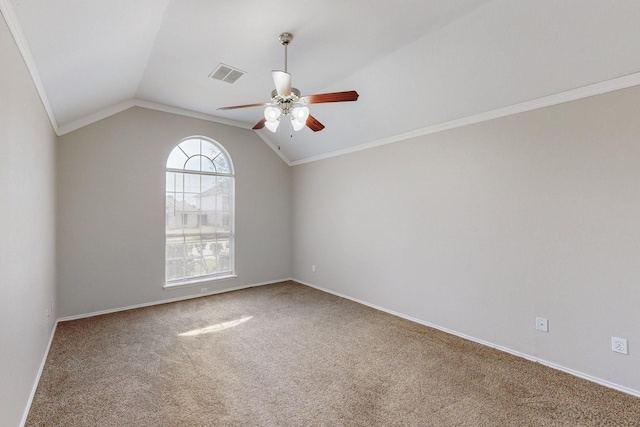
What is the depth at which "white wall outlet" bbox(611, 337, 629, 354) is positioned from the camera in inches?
94.5

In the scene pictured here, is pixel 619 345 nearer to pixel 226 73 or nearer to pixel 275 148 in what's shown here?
pixel 226 73

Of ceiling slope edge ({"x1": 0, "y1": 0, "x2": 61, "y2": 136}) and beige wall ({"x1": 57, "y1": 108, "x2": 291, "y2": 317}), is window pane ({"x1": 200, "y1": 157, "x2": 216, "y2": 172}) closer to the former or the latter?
beige wall ({"x1": 57, "y1": 108, "x2": 291, "y2": 317})

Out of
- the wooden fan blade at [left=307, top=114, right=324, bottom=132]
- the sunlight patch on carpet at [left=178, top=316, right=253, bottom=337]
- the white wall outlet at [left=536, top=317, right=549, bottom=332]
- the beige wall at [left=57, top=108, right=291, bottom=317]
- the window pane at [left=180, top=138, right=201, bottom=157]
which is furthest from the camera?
the window pane at [left=180, top=138, right=201, bottom=157]

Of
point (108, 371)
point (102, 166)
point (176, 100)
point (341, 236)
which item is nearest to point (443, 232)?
point (341, 236)

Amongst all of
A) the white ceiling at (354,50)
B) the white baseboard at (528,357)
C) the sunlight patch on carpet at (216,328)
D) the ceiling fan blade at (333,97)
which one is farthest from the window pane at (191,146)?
the white baseboard at (528,357)

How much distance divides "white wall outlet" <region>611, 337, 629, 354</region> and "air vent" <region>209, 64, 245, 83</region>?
4.34 meters

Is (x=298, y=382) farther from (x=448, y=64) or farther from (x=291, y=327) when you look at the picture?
(x=448, y=64)

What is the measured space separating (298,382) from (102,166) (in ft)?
12.6

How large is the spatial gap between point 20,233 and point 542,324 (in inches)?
170

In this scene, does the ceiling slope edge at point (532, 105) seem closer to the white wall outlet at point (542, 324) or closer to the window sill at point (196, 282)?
the white wall outlet at point (542, 324)

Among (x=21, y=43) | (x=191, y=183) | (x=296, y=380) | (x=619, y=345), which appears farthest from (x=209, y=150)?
(x=619, y=345)

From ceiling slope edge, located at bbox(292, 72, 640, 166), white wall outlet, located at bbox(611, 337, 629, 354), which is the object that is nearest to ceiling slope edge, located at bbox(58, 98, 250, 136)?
ceiling slope edge, located at bbox(292, 72, 640, 166)

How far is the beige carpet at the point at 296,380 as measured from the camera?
2.07 m

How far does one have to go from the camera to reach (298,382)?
2.50 metres
